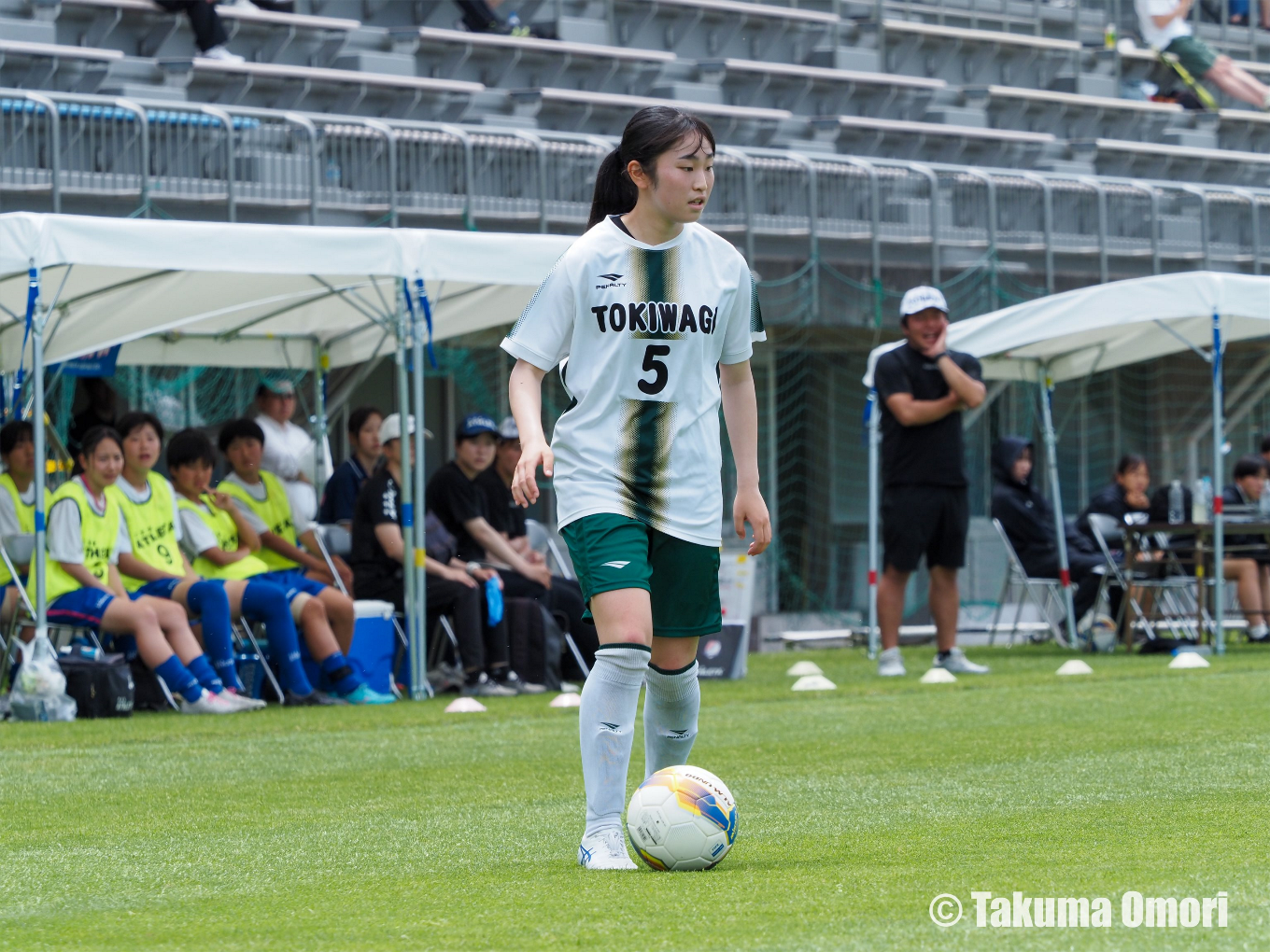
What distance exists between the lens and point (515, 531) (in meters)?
11.3

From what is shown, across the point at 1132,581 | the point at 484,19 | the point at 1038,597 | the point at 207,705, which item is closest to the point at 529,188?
the point at 484,19

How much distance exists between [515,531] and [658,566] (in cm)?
703

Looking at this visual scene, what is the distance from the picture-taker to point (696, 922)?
327 centimetres

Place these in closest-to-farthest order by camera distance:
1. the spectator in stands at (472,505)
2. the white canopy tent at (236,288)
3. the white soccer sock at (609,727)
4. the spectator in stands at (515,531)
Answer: the white soccer sock at (609,727), the white canopy tent at (236,288), the spectator in stands at (472,505), the spectator in stands at (515,531)

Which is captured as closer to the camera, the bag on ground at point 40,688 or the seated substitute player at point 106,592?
the bag on ground at point 40,688

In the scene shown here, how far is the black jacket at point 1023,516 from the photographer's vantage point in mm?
13570

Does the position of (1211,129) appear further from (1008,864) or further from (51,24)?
(1008,864)

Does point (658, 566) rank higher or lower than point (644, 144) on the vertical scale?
lower

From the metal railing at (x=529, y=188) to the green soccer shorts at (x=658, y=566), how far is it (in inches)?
361

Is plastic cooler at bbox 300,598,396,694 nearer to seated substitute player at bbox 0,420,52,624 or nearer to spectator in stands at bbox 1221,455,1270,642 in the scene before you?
seated substitute player at bbox 0,420,52,624

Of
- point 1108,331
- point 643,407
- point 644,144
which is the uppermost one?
point 644,144

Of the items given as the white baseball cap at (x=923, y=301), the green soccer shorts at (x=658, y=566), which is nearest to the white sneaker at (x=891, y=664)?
the white baseball cap at (x=923, y=301)

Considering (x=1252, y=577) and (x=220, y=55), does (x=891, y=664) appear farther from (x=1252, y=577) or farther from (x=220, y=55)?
(x=220, y=55)

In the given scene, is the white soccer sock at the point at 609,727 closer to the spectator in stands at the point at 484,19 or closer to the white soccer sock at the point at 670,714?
the white soccer sock at the point at 670,714
